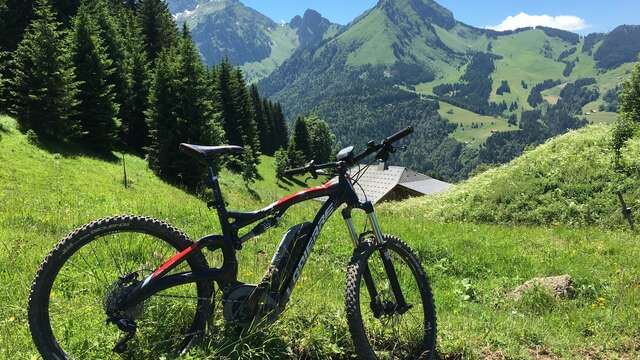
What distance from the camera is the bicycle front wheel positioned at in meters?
4.86

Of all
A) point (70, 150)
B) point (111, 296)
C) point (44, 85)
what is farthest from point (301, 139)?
point (111, 296)

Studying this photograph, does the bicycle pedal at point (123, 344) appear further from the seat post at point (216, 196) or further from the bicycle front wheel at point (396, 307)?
the bicycle front wheel at point (396, 307)

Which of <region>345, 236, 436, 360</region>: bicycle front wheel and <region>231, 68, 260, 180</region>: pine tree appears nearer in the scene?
<region>345, 236, 436, 360</region>: bicycle front wheel

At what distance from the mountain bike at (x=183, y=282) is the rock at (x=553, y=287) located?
4.82 m

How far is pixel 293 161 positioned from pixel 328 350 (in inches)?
3403

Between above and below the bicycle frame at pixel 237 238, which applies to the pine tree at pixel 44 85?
above

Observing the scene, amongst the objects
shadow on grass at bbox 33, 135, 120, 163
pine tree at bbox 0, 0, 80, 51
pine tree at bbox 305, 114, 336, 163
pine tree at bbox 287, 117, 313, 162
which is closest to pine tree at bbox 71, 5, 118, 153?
shadow on grass at bbox 33, 135, 120, 163

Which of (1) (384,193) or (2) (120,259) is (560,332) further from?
(1) (384,193)

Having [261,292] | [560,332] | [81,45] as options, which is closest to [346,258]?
[560,332]

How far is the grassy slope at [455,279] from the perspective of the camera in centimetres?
487

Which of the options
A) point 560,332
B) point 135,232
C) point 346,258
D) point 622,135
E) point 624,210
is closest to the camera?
point 135,232

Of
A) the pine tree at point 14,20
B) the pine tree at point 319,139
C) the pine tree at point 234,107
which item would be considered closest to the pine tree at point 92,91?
the pine tree at point 14,20

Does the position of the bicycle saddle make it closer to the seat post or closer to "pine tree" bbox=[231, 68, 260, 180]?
the seat post

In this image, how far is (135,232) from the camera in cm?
405
